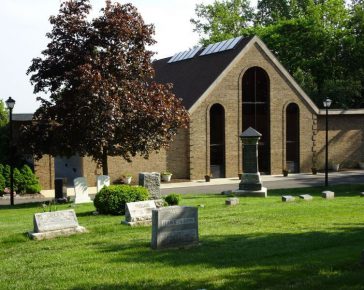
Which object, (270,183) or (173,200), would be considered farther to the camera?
(270,183)

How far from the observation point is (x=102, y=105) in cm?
2330

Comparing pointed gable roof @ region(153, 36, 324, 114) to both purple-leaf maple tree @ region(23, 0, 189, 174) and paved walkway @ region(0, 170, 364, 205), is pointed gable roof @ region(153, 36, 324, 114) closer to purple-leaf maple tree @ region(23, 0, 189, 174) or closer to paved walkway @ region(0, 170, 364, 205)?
paved walkway @ region(0, 170, 364, 205)

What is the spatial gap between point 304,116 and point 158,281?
113 ft

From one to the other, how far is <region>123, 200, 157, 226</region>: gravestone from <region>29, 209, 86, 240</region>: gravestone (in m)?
1.67

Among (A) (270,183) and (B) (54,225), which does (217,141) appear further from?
(B) (54,225)

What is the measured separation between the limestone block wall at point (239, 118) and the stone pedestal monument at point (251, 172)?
1035 cm

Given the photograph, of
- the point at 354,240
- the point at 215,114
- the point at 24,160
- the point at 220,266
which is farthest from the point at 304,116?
the point at 220,266

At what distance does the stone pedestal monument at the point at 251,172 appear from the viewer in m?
26.9

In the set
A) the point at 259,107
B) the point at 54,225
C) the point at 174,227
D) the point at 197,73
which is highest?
the point at 197,73

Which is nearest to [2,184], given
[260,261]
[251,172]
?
[251,172]

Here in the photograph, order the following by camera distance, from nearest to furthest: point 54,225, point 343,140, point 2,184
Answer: point 54,225 → point 2,184 → point 343,140

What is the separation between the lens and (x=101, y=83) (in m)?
23.4

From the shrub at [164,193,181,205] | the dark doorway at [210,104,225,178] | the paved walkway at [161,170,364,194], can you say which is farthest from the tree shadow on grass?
the dark doorway at [210,104,225,178]

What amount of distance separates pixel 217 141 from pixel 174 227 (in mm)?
26613
